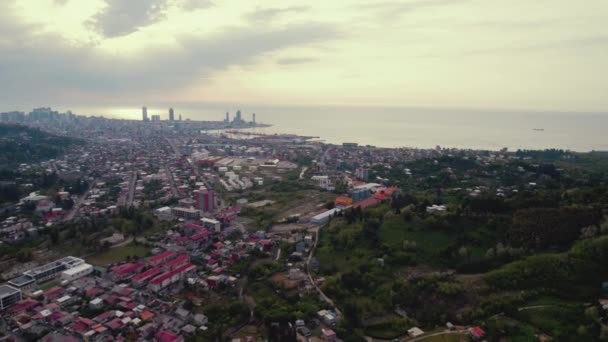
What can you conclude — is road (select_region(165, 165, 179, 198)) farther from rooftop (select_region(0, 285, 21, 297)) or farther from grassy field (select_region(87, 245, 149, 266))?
rooftop (select_region(0, 285, 21, 297))

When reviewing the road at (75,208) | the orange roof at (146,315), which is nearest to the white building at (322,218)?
the orange roof at (146,315)

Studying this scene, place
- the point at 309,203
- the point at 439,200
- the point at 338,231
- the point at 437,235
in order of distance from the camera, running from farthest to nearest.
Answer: the point at 309,203 < the point at 439,200 < the point at 338,231 < the point at 437,235

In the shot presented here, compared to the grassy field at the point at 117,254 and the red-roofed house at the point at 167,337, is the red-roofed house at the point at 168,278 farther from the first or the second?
the grassy field at the point at 117,254

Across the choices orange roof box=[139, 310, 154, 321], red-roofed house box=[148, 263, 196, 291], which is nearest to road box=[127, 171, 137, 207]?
red-roofed house box=[148, 263, 196, 291]

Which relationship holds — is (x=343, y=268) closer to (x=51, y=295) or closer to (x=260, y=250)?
(x=260, y=250)

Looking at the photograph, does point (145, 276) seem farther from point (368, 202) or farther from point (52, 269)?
point (368, 202)

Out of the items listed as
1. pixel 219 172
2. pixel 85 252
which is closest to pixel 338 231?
pixel 85 252

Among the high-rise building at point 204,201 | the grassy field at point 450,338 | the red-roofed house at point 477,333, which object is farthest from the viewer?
the high-rise building at point 204,201

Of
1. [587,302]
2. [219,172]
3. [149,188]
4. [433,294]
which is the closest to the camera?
Result: [587,302]

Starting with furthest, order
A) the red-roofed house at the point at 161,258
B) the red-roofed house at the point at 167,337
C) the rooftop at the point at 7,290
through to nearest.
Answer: the red-roofed house at the point at 161,258 < the rooftop at the point at 7,290 < the red-roofed house at the point at 167,337
